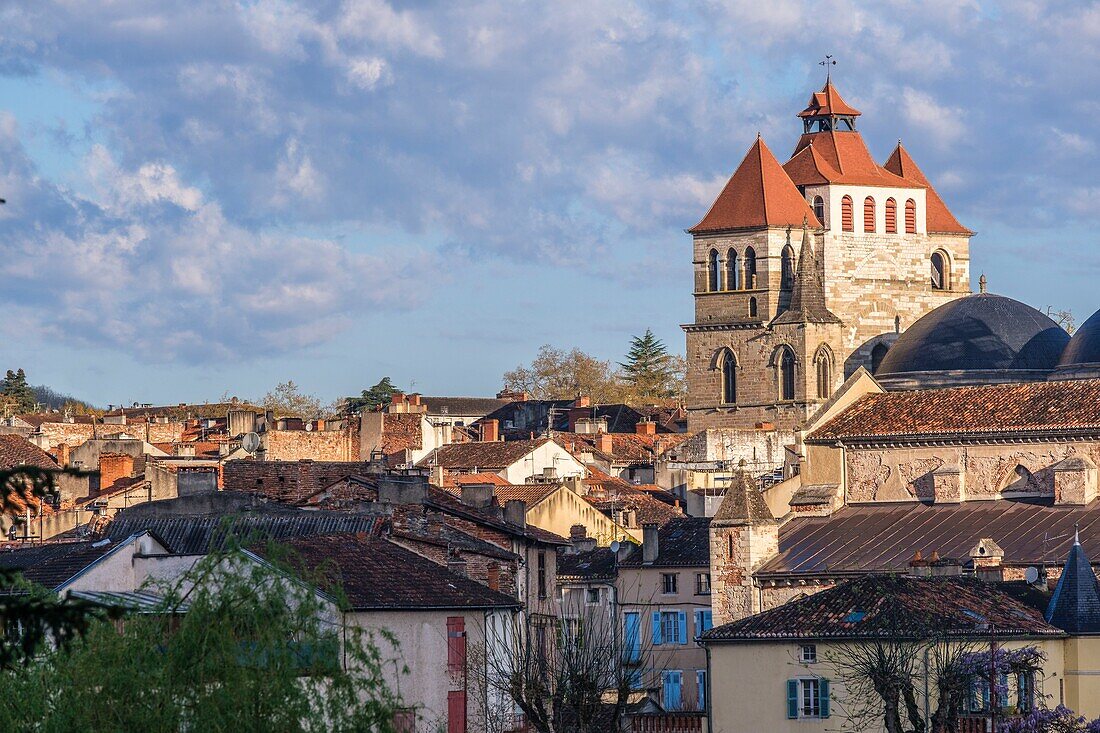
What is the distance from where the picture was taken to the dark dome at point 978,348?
79375 millimetres

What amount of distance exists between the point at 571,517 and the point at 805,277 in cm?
2768

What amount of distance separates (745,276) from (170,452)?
22.1m

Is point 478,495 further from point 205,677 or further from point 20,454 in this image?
point 205,677

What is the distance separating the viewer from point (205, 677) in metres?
22.7

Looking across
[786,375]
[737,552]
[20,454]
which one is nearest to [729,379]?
[786,375]

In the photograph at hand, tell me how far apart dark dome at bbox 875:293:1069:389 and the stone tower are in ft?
29.7

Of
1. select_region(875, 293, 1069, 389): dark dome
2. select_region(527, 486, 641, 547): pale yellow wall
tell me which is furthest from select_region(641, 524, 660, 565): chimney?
select_region(875, 293, 1069, 389): dark dome

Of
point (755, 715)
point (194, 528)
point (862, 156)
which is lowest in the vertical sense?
point (755, 715)

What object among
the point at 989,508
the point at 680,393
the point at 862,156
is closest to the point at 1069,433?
the point at 989,508

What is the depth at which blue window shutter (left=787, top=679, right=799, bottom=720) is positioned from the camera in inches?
1569

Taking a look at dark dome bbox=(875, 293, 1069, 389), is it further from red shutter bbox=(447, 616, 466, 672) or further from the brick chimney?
red shutter bbox=(447, 616, 466, 672)

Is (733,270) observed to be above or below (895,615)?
above

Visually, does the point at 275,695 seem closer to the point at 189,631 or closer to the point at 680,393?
the point at 189,631

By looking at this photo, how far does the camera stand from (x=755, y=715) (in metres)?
40.1
